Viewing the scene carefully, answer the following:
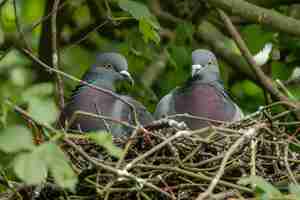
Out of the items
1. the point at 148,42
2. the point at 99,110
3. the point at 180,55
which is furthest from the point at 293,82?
the point at 99,110

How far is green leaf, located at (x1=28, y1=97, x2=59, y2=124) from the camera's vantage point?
9.39 ft

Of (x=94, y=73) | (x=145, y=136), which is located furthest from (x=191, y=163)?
(x=94, y=73)

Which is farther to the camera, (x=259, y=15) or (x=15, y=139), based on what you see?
(x=259, y=15)

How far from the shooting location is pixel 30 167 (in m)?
2.73

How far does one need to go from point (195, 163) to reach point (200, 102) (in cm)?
127

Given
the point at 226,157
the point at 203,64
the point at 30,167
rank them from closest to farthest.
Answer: the point at 30,167
the point at 226,157
the point at 203,64

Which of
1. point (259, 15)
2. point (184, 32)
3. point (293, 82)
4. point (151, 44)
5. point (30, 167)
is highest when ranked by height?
point (30, 167)

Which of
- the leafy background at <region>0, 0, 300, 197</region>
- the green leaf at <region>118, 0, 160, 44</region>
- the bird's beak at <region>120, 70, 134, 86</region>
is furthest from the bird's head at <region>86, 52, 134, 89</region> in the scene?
the green leaf at <region>118, 0, 160, 44</region>

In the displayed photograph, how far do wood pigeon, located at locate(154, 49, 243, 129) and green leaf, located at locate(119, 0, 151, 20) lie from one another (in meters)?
0.74

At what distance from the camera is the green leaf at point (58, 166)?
2.78 m

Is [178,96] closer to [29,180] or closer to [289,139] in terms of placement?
[289,139]

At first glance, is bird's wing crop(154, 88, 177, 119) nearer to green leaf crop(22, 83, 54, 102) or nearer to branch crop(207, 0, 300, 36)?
branch crop(207, 0, 300, 36)

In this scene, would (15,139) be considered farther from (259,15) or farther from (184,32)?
(184,32)

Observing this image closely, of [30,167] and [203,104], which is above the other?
[30,167]
